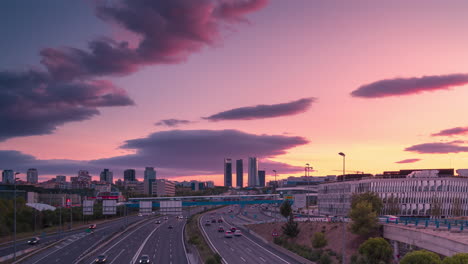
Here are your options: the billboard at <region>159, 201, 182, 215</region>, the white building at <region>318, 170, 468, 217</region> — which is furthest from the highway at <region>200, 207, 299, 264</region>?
the white building at <region>318, 170, 468, 217</region>

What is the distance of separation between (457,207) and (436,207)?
7.52 m

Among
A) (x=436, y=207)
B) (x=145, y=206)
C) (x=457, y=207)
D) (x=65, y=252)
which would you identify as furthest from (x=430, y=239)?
(x=145, y=206)

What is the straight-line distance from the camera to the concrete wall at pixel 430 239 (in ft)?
139

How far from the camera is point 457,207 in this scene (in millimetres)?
104875

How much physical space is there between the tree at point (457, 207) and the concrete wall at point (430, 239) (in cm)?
5055

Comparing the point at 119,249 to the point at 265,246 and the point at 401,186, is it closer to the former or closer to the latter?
the point at 265,246

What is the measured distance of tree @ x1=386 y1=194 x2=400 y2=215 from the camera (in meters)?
105

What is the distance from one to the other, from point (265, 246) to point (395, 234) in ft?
110

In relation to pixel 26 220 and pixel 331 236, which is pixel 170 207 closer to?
pixel 331 236

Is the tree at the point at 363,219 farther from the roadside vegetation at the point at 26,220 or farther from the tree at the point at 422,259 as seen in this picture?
the roadside vegetation at the point at 26,220

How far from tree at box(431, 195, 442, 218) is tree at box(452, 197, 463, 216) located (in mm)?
4773

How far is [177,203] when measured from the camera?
317ft

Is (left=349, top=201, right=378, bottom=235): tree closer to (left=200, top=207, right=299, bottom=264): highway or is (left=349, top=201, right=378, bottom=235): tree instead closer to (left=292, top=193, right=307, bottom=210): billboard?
(left=200, top=207, right=299, bottom=264): highway

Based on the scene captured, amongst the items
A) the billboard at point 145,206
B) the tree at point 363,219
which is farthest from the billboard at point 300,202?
the tree at point 363,219
